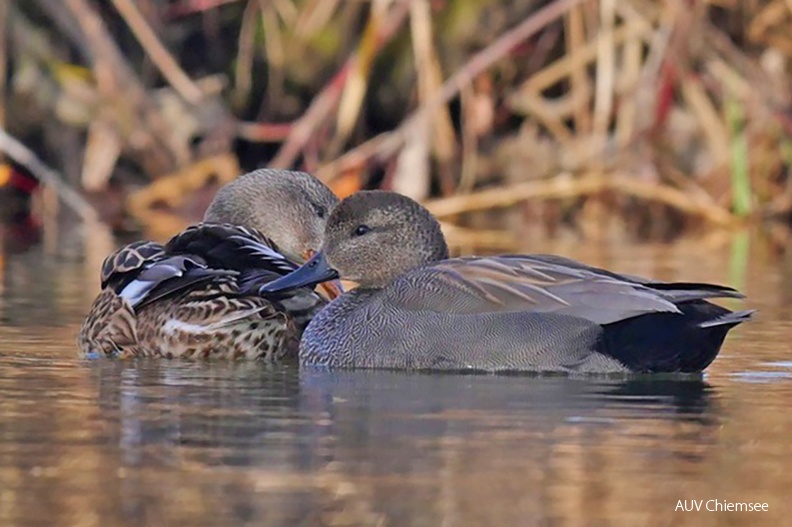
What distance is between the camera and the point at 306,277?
272 inches

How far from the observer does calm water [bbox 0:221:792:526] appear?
4156 mm

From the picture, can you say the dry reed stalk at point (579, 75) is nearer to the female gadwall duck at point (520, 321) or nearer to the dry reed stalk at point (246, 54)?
the dry reed stalk at point (246, 54)

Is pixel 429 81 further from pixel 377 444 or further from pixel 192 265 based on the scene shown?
pixel 377 444

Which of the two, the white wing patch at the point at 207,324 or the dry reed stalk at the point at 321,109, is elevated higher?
the dry reed stalk at the point at 321,109

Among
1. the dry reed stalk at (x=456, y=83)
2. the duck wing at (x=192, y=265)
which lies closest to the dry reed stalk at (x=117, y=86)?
the dry reed stalk at (x=456, y=83)

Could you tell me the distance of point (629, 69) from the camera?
48.3ft

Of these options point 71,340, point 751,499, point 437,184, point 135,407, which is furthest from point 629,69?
point 751,499

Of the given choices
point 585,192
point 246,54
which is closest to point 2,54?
point 246,54

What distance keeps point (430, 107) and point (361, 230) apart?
7.32 meters

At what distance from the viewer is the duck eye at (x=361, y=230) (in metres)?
6.95

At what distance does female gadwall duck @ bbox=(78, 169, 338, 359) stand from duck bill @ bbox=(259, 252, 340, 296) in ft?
0.29

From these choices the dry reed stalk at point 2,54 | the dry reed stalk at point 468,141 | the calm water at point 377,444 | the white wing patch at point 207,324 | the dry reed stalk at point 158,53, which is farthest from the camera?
the dry reed stalk at point 468,141

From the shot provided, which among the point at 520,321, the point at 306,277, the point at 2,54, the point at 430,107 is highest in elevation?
the point at 2,54

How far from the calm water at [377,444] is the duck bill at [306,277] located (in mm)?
309
